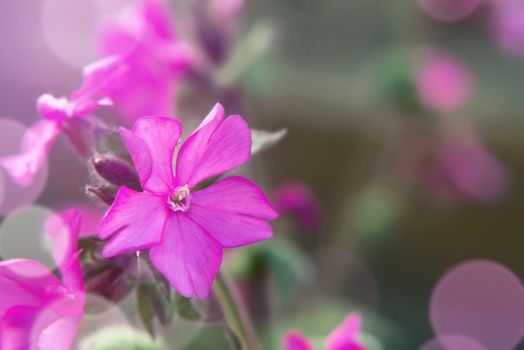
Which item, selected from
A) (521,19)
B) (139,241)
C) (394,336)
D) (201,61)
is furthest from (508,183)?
(139,241)

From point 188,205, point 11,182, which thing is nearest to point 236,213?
point 188,205

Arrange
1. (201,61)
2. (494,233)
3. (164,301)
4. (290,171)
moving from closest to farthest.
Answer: (164,301) → (201,61) → (494,233) → (290,171)

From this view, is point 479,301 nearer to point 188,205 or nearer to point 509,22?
point 509,22

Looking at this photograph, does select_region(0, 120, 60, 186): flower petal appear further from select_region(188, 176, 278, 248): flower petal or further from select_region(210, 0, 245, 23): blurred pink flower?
select_region(210, 0, 245, 23): blurred pink flower

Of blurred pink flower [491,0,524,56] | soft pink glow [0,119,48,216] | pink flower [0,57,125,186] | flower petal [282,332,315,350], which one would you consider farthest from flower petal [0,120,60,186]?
blurred pink flower [491,0,524,56]

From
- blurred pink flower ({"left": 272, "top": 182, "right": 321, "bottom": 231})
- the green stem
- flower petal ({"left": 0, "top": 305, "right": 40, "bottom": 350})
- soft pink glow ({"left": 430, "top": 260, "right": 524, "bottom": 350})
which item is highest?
flower petal ({"left": 0, "top": 305, "right": 40, "bottom": 350})

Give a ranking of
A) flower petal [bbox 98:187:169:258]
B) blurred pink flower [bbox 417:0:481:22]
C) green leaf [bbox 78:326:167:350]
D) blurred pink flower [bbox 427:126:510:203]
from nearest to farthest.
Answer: flower petal [bbox 98:187:169:258] → green leaf [bbox 78:326:167:350] → blurred pink flower [bbox 427:126:510:203] → blurred pink flower [bbox 417:0:481:22]

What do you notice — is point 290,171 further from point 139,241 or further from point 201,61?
point 139,241
